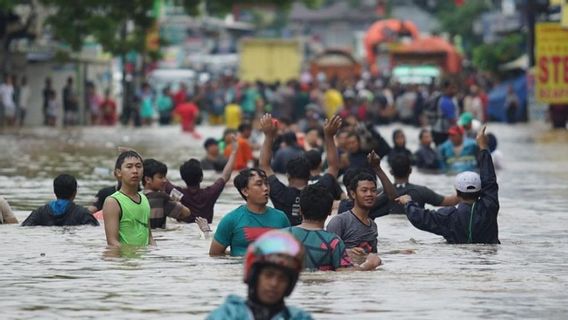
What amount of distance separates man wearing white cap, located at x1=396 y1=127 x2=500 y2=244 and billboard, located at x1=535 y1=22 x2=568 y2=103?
99.9ft

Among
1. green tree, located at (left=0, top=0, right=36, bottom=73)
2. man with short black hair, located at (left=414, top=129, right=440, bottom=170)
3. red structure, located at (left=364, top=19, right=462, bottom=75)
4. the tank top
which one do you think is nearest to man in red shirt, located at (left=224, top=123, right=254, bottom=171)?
man with short black hair, located at (left=414, top=129, right=440, bottom=170)

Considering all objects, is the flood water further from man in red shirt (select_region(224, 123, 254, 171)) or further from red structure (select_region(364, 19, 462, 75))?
red structure (select_region(364, 19, 462, 75))

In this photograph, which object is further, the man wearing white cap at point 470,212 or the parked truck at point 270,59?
the parked truck at point 270,59

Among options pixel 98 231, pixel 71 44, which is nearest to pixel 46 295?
pixel 98 231

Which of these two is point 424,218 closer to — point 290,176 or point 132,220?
point 290,176

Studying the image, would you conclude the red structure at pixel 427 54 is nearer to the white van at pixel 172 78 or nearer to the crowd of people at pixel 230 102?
the white van at pixel 172 78

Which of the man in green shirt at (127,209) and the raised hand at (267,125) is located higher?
the raised hand at (267,125)

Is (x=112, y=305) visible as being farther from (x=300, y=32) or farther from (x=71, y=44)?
(x=300, y=32)

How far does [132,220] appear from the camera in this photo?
15.1 meters

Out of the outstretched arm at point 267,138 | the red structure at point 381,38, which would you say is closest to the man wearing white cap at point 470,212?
the outstretched arm at point 267,138

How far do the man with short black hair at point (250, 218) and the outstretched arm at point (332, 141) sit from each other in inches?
83.4

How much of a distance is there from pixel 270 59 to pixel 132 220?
2351 inches

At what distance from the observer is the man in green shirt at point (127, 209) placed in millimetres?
14969

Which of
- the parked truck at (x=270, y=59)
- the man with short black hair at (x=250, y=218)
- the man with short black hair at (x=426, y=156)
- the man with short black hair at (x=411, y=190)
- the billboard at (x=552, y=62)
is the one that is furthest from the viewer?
the parked truck at (x=270, y=59)
